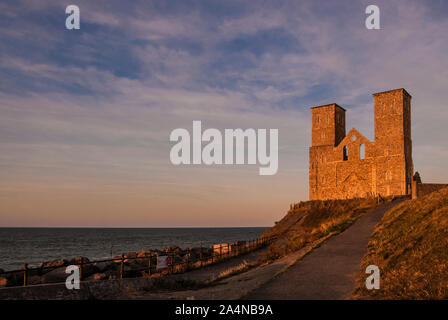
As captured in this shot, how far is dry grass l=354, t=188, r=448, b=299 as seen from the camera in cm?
929

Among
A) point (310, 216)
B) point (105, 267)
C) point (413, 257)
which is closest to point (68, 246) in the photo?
point (310, 216)

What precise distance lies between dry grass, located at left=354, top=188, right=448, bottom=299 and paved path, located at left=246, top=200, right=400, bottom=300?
1.55ft

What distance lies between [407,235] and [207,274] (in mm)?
10029

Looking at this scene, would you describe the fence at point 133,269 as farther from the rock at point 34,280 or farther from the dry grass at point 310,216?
the dry grass at point 310,216

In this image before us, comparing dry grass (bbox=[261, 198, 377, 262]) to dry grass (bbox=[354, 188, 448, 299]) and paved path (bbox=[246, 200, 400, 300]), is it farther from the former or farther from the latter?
paved path (bbox=[246, 200, 400, 300])

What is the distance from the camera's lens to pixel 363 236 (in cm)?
2006

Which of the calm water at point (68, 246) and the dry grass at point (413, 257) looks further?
the calm water at point (68, 246)

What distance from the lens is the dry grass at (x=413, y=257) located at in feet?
30.5

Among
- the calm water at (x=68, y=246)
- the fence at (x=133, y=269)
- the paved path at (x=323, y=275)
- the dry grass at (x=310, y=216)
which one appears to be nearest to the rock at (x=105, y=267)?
the fence at (x=133, y=269)

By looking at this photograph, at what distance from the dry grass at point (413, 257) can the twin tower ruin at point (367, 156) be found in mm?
37230

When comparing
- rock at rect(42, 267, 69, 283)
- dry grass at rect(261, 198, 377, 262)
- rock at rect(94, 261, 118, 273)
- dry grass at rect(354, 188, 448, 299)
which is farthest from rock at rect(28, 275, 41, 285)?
dry grass at rect(354, 188, 448, 299)
